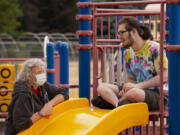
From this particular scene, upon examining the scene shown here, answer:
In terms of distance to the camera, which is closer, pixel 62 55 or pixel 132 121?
pixel 132 121

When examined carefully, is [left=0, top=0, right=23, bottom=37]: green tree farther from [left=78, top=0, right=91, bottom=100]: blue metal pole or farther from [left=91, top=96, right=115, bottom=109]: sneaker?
[left=91, top=96, right=115, bottom=109]: sneaker

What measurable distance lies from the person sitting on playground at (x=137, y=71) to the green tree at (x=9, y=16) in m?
36.0

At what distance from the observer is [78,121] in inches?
152

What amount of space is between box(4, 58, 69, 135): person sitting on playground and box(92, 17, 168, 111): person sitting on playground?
0.55m

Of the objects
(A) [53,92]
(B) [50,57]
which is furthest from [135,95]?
(B) [50,57]

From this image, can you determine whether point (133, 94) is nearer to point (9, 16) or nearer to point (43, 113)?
point (43, 113)

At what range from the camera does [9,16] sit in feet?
133

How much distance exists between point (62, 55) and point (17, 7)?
3785 cm

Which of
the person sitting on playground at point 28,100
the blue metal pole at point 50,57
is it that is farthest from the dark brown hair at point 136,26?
the blue metal pole at point 50,57

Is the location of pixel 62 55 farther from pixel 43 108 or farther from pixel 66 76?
pixel 43 108

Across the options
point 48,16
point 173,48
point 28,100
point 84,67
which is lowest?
point 28,100

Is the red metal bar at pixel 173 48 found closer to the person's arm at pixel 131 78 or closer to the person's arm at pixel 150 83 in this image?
the person's arm at pixel 150 83

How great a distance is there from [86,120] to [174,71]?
1115 mm

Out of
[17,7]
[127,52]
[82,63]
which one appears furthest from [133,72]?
[17,7]
